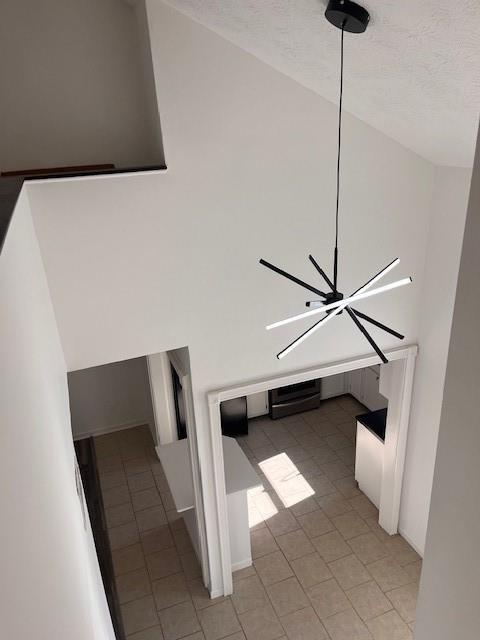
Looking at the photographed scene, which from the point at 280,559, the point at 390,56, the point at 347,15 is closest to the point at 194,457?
the point at 280,559

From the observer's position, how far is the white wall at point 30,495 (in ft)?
3.17

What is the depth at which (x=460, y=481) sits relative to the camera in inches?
50.1

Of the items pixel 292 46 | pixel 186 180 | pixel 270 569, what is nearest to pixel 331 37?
pixel 292 46

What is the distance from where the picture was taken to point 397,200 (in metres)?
Result: 4.20

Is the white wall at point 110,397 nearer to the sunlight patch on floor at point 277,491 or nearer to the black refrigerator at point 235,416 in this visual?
the black refrigerator at point 235,416

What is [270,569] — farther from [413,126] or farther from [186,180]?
[413,126]

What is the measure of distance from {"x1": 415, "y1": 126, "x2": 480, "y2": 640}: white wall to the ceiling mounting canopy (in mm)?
1500

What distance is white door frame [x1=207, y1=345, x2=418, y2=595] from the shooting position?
432cm

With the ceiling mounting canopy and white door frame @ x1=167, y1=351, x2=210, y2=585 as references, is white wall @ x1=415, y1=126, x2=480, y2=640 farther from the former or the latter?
white door frame @ x1=167, y1=351, x2=210, y2=585

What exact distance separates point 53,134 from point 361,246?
255 cm

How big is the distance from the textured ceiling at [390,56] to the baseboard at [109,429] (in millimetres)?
5491

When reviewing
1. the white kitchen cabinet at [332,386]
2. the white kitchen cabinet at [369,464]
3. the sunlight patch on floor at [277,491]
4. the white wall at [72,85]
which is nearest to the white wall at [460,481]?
the white wall at [72,85]

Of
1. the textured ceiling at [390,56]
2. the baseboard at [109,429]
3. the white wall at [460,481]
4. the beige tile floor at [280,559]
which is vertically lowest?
the beige tile floor at [280,559]

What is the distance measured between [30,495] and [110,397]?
6.34 m
